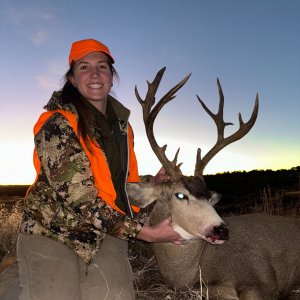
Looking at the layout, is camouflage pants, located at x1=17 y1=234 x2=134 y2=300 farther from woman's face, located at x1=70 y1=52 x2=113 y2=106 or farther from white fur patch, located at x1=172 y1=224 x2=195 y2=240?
woman's face, located at x1=70 y1=52 x2=113 y2=106

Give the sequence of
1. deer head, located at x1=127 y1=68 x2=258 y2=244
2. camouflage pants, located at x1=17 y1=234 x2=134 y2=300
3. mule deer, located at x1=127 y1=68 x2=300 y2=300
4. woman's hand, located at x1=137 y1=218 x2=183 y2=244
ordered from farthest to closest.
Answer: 1. mule deer, located at x1=127 y1=68 x2=300 y2=300
2. deer head, located at x1=127 y1=68 x2=258 y2=244
3. woman's hand, located at x1=137 y1=218 x2=183 y2=244
4. camouflage pants, located at x1=17 y1=234 x2=134 y2=300

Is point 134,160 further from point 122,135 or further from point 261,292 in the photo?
point 261,292

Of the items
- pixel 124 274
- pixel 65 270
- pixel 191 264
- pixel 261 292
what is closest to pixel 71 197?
pixel 65 270

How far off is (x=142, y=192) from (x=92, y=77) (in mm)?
1085

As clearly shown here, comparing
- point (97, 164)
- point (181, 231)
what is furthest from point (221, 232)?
point (97, 164)

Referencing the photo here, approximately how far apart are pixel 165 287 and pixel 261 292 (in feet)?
2.80

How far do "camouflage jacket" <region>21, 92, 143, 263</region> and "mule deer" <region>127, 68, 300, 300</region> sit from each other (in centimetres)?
63

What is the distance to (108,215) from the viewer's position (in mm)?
→ 3305

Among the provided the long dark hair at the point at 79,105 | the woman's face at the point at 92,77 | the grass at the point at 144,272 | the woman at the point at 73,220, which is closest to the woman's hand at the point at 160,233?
the woman at the point at 73,220

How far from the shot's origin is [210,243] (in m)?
4.30

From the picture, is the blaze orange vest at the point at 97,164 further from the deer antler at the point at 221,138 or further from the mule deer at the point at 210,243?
the deer antler at the point at 221,138

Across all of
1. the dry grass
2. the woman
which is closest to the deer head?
the woman

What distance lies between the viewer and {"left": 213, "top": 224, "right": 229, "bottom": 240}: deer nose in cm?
355

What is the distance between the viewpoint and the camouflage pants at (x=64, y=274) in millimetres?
3230
